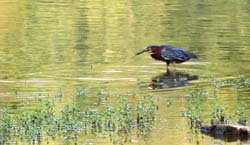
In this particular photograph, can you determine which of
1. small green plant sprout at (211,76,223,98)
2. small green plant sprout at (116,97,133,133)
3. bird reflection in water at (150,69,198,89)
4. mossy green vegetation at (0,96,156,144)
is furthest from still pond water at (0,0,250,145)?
small green plant sprout at (116,97,133,133)

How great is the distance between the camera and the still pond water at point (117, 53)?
528 inches

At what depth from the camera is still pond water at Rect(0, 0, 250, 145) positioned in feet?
44.0

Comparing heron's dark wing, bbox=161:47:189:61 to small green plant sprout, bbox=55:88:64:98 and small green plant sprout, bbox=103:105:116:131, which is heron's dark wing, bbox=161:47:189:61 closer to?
small green plant sprout, bbox=55:88:64:98

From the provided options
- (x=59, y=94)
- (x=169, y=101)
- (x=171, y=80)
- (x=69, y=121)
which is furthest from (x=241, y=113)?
(x=171, y=80)

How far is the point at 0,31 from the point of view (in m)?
23.3

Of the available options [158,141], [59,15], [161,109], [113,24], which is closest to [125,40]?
[113,24]

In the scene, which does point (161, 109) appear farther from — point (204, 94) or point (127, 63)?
point (127, 63)

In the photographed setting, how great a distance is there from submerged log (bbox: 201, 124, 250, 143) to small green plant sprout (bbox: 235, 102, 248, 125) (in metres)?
0.68

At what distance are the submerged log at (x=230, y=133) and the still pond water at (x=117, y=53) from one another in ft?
0.62

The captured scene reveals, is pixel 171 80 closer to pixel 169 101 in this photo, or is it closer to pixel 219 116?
pixel 169 101

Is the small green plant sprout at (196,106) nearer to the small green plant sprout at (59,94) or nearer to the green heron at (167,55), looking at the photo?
the small green plant sprout at (59,94)

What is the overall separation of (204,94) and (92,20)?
1316cm

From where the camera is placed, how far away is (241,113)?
12.1 meters

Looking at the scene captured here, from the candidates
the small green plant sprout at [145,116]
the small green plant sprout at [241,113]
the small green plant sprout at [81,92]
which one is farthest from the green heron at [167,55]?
the small green plant sprout at [145,116]
